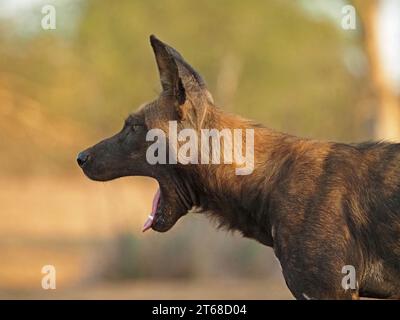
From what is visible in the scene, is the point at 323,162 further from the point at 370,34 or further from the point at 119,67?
the point at 119,67

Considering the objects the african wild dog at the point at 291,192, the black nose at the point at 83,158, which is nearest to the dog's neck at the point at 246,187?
the african wild dog at the point at 291,192

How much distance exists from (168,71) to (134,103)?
22858 mm

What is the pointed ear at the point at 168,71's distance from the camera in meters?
6.66

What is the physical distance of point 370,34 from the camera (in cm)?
2227

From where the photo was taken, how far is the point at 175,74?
22.0ft

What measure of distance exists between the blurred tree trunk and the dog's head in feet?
50.2

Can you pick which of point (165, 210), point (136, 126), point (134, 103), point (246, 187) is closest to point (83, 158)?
point (136, 126)

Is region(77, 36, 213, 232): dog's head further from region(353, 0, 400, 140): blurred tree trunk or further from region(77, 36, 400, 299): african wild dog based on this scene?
region(353, 0, 400, 140): blurred tree trunk

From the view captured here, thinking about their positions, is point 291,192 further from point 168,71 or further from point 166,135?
point 168,71

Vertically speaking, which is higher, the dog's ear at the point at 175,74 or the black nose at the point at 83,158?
the dog's ear at the point at 175,74

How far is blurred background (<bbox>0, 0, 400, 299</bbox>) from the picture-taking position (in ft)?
65.4

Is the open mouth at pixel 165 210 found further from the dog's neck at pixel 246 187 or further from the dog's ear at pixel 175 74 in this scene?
the dog's ear at pixel 175 74

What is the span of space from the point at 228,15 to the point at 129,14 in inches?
119

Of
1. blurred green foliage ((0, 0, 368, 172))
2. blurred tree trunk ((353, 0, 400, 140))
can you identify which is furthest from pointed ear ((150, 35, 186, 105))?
blurred green foliage ((0, 0, 368, 172))
